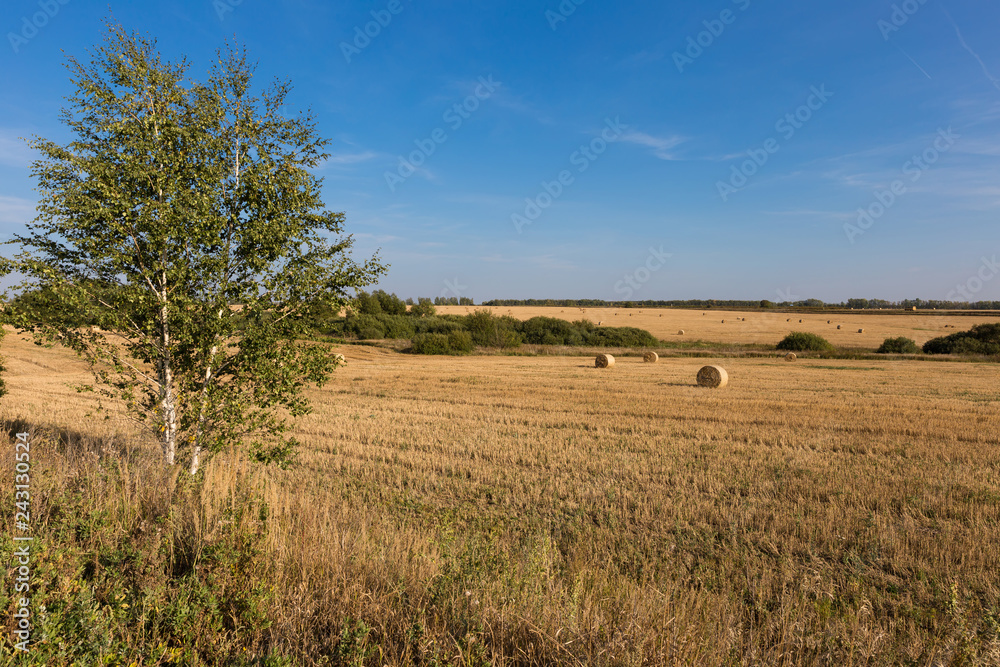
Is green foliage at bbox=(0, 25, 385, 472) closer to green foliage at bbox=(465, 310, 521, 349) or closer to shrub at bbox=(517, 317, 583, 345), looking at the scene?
green foliage at bbox=(465, 310, 521, 349)

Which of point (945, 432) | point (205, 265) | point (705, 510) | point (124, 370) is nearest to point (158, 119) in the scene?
point (205, 265)

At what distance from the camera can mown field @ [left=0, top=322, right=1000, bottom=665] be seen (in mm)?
3467

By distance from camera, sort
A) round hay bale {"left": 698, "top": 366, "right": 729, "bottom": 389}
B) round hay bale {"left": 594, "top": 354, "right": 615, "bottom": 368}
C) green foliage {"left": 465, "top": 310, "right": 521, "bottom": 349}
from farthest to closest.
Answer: green foliage {"left": 465, "top": 310, "right": 521, "bottom": 349} → round hay bale {"left": 594, "top": 354, "right": 615, "bottom": 368} → round hay bale {"left": 698, "top": 366, "right": 729, "bottom": 389}

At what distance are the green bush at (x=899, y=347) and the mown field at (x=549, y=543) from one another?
3707cm

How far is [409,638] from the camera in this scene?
11.0ft

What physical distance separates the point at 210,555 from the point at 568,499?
583 cm

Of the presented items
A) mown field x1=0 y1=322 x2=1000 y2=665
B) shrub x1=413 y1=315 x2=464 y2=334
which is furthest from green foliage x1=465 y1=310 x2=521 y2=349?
mown field x1=0 y1=322 x2=1000 y2=665

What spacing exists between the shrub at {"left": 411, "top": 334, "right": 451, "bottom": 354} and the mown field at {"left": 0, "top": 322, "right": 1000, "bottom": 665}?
3153 cm

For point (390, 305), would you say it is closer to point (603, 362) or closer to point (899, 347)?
point (603, 362)

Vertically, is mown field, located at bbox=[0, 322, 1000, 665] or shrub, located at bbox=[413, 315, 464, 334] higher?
shrub, located at bbox=[413, 315, 464, 334]

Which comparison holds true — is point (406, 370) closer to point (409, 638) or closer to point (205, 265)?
point (205, 265)

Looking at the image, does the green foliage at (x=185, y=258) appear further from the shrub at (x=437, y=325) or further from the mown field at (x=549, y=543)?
the shrub at (x=437, y=325)

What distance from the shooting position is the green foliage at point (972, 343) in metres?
44.5

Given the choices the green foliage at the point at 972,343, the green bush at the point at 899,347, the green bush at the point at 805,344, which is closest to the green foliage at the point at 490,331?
the green bush at the point at 805,344
